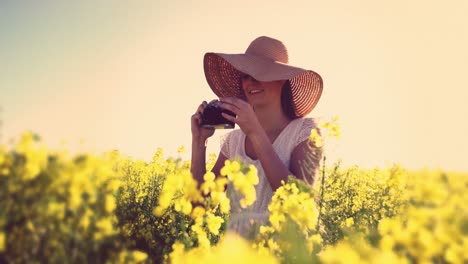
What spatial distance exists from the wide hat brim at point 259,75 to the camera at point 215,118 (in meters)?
0.32

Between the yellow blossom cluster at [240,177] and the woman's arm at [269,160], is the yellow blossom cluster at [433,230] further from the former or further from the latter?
the woman's arm at [269,160]

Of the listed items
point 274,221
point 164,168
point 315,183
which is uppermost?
point 274,221

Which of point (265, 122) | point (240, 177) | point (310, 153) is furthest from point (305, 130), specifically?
point (240, 177)

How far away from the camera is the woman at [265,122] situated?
101 inches

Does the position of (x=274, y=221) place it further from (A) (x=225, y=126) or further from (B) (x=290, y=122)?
(B) (x=290, y=122)

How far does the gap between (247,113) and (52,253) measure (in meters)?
1.51

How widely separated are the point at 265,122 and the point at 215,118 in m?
0.52

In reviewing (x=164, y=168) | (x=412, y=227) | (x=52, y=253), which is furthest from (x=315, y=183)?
(x=164, y=168)

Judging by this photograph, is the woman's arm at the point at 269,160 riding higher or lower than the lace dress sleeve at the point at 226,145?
→ higher

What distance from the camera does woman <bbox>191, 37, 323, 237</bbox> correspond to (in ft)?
8.38

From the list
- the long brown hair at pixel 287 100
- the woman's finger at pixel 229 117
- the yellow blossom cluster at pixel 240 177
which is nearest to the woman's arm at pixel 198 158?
the woman's finger at pixel 229 117

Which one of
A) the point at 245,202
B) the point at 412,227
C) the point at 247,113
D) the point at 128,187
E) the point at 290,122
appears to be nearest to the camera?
the point at 412,227

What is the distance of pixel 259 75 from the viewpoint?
288cm

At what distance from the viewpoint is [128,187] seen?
4.27 meters
